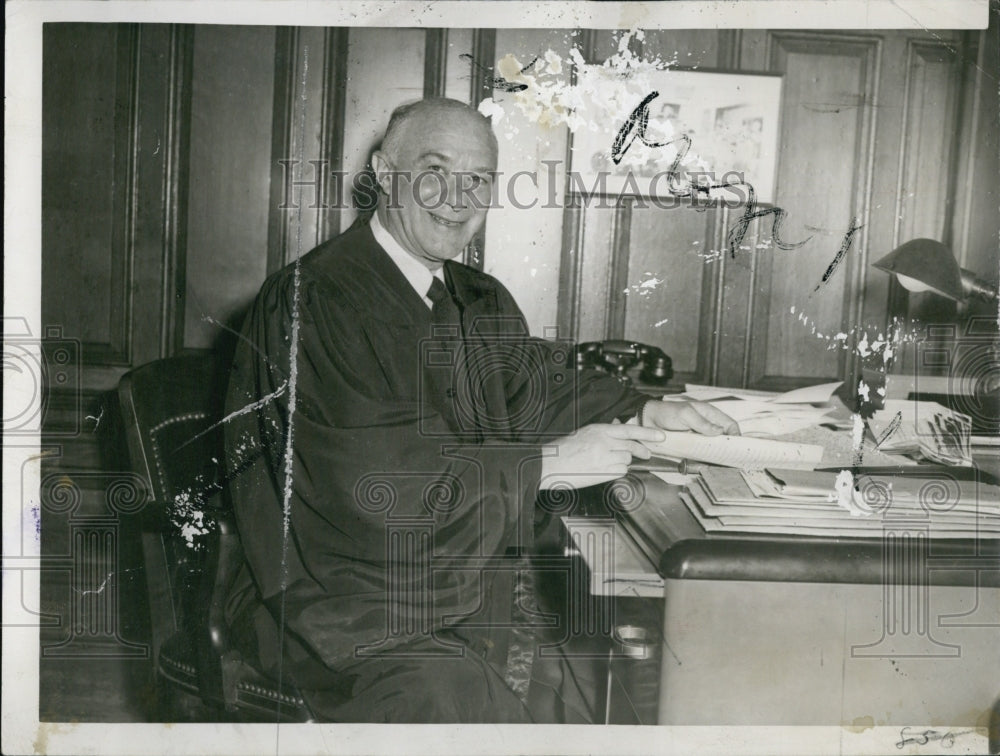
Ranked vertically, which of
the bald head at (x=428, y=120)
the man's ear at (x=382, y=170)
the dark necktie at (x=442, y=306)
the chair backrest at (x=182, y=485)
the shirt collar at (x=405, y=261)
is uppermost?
the bald head at (x=428, y=120)

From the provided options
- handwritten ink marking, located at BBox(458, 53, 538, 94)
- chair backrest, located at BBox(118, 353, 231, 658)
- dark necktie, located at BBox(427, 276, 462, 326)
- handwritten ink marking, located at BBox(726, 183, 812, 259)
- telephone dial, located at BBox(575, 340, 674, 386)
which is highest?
handwritten ink marking, located at BBox(458, 53, 538, 94)

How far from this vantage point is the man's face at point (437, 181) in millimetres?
1436

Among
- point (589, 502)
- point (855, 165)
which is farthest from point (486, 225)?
point (855, 165)

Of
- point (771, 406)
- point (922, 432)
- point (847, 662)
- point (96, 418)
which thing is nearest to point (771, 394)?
point (771, 406)

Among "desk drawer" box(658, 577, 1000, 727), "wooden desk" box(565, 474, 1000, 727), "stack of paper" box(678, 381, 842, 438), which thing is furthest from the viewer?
"stack of paper" box(678, 381, 842, 438)

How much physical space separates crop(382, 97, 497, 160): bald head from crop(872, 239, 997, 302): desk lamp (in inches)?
30.1

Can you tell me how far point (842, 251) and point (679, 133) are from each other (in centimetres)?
37

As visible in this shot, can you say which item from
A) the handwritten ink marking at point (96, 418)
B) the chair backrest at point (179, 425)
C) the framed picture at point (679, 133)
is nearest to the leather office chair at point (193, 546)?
the chair backrest at point (179, 425)

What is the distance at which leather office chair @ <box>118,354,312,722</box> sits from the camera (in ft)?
4.67

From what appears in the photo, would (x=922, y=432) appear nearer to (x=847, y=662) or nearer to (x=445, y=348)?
(x=847, y=662)

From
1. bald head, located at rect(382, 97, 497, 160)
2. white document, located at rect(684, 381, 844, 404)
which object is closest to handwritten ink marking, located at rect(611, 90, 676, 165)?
bald head, located at rect(382, 97, 497, 160)

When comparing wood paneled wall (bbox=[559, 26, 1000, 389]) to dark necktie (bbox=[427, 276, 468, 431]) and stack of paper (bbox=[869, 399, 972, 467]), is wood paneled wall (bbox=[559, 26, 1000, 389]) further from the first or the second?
dark necktie (bbox=[427, 276, 468, 431])

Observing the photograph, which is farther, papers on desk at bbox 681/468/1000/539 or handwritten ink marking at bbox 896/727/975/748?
handwritten ink marking at bbox 896/727/975/748

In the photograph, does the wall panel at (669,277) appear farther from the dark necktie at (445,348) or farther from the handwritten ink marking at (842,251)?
the dark necktie at (445,348)
